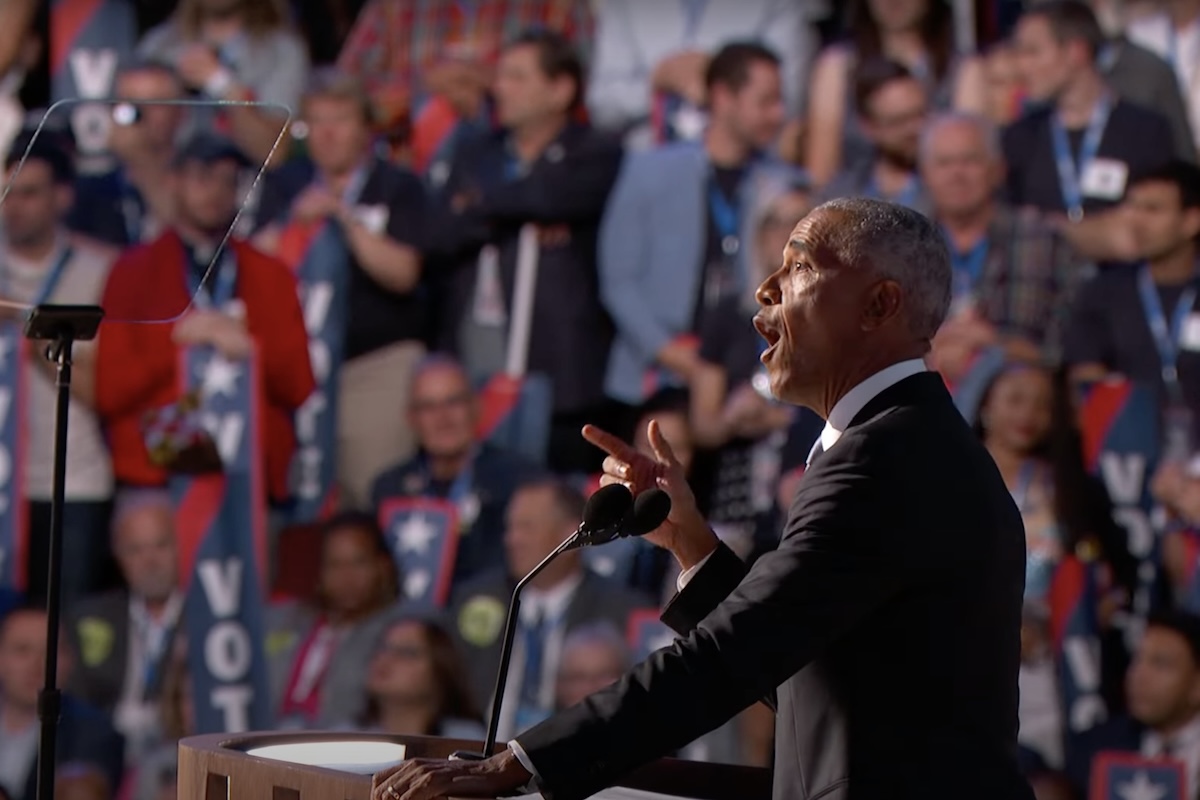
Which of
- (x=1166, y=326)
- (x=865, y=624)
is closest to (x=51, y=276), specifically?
(x=1166, y=326)

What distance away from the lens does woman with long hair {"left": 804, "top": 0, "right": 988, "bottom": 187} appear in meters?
6.32

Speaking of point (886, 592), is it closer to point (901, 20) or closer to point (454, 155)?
point (901, 20)

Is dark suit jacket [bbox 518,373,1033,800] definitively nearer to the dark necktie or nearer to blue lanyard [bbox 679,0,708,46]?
the dark necktie

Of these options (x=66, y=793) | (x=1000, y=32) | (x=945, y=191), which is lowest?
(x=66, y=793)

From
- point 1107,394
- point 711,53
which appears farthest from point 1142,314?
point 711,53

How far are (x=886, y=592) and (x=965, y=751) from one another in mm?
179

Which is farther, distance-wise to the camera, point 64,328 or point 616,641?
point 616,641

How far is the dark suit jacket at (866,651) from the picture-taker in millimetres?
1855

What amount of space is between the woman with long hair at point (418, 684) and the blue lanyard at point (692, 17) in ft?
7.55

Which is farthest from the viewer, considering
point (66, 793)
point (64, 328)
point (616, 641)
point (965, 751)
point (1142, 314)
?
point (66, 793)

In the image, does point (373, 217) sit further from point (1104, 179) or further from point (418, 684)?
point (1104, 179)

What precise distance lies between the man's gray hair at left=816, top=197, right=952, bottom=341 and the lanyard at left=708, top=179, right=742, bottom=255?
442 centimetres

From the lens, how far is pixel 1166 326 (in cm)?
592

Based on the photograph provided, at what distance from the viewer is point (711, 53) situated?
667 centimetres
